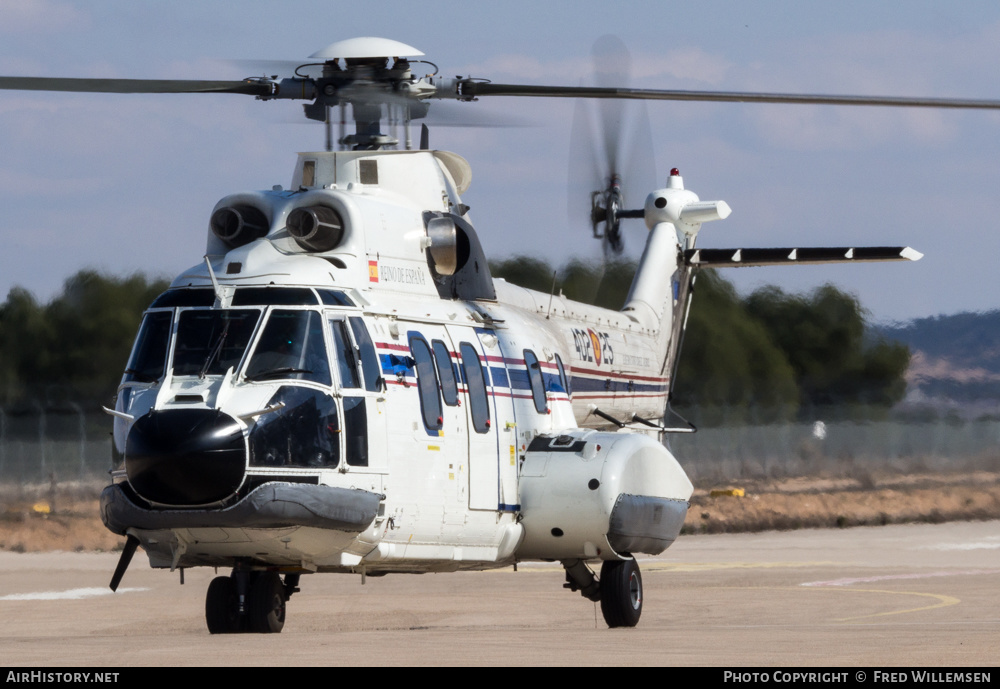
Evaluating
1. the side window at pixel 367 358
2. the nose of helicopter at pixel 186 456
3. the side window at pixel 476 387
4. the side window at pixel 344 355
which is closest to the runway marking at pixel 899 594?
the side window at pixel 476 387

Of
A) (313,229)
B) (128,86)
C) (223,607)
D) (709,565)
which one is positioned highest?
(128,86)

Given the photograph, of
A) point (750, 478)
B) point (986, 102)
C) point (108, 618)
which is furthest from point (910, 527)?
point (986, 102)

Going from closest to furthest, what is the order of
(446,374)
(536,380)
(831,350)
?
(446,374) → (536,380) → (831,350)

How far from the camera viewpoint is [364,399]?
1210cm

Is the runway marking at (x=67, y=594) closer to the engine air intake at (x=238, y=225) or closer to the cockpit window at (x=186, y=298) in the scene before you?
the engine air intake at (x=238, y=225)

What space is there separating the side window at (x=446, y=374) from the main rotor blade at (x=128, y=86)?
2.74 m

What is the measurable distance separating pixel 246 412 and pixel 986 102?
6.04 metres

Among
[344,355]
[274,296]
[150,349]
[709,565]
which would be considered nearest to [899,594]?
[709,565]

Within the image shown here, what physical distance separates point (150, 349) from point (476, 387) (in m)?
2.96

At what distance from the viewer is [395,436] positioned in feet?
40.5

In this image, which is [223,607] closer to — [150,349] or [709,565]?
[150,349]

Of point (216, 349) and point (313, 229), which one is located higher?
point (313, 229)

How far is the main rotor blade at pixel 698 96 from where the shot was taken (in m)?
11.8

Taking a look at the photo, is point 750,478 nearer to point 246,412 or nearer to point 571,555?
point 571,555
